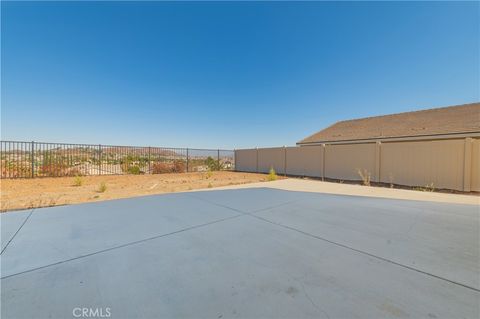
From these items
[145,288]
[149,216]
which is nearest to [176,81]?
[149,216]

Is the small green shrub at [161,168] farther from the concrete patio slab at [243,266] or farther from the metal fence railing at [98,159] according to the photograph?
the concrete patio slab at [243,266]

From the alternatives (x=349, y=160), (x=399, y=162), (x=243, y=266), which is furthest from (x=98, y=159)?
(x=399, y=162)

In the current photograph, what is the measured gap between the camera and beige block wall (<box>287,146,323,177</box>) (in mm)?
9540

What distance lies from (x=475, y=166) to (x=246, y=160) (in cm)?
1061

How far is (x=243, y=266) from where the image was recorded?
1698 mm

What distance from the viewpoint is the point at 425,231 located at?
2578 mm

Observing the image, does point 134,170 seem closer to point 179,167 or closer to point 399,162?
point 179,167

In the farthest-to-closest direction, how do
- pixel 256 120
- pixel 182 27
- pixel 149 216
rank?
pixel 256 120 → pixel 182 27 → pixel 149 216

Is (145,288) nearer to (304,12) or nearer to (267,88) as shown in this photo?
(304,12)

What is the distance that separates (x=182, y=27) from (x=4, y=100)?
7.47 meters

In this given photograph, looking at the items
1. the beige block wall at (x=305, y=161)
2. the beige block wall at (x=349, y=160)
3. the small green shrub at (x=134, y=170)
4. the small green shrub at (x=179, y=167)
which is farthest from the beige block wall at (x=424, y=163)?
the small green shrub at (x=134, y=170)

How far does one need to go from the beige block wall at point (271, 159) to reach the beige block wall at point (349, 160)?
2.79m

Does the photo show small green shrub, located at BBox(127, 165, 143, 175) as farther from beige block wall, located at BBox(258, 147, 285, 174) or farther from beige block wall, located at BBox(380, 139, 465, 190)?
beige block wall, located at BBox(380, 139, 465, 190)

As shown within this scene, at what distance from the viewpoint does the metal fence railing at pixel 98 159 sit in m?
8.66
